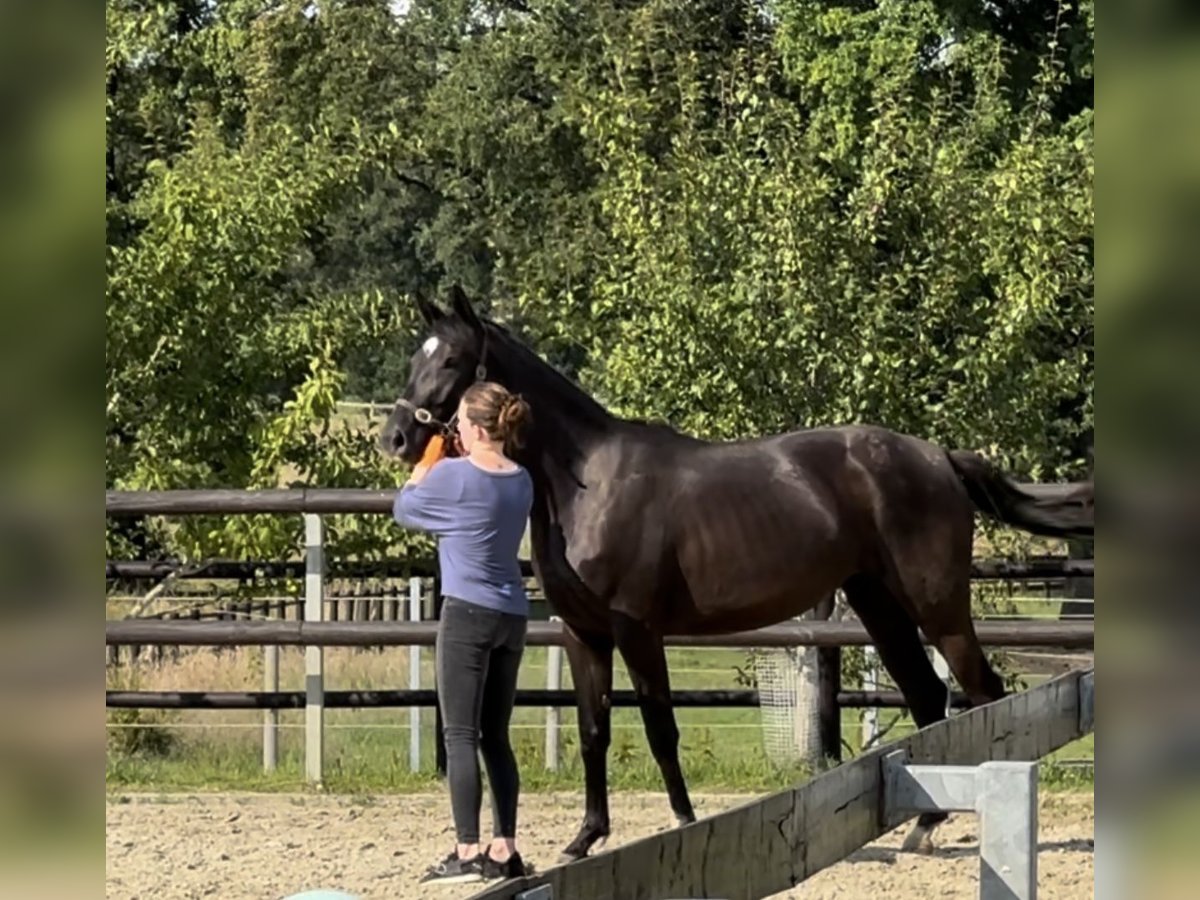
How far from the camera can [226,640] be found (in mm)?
8555

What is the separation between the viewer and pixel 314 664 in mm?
8531

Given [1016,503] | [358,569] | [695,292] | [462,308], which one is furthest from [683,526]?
[358,569]

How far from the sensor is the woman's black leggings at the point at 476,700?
5309 mm

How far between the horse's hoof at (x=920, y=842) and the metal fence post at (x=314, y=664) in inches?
124

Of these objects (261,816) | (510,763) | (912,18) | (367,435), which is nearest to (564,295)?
(367,435)

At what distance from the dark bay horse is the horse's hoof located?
0.02 meters

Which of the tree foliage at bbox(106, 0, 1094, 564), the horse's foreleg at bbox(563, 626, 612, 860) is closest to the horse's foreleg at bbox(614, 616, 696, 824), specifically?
the horse's foreleg at bbox(563, 626, 612, 860)

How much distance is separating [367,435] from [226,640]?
7.36 feet

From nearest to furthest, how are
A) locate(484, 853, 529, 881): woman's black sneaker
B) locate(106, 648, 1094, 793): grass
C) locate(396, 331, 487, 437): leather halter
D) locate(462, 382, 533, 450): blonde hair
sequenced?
locate(462, 382, 533, 450): blonde hair, locate(484, 853, 529, 881): woman's black sneaker, locate(396, 331, 487, 437): leather halter, locate(106, 648, 1094, 793): grass

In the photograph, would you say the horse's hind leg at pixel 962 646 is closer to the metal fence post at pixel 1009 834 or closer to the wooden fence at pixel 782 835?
the wooden fence at pixel 782 835

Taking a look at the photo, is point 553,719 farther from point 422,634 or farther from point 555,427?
point 555,427

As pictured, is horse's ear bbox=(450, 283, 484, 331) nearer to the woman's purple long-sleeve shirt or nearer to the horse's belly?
the woman's purple long-sleeve shirt

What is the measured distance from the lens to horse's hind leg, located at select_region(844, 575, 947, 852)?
690cm
